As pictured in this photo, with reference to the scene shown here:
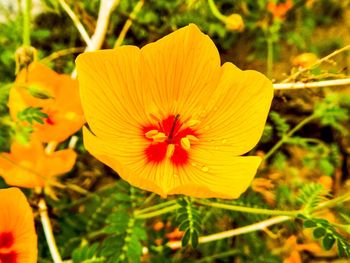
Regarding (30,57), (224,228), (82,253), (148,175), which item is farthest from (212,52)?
(224,228)

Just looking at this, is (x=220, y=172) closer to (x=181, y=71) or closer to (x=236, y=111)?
(x=236, y=111)

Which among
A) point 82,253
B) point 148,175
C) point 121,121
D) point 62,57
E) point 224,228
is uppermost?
point 121,121

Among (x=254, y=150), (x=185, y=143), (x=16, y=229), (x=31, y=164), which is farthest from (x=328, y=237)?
(x=254, y=150)

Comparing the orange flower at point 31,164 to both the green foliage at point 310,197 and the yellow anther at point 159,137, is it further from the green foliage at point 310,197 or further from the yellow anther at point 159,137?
the green foliage at point 310,197

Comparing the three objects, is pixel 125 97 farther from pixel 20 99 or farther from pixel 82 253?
pixel 82 253

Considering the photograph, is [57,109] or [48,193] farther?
[48,193]

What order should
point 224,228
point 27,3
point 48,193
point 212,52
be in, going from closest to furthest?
point 212,52 → point 27,3 → point 48,193 → point 224,228
